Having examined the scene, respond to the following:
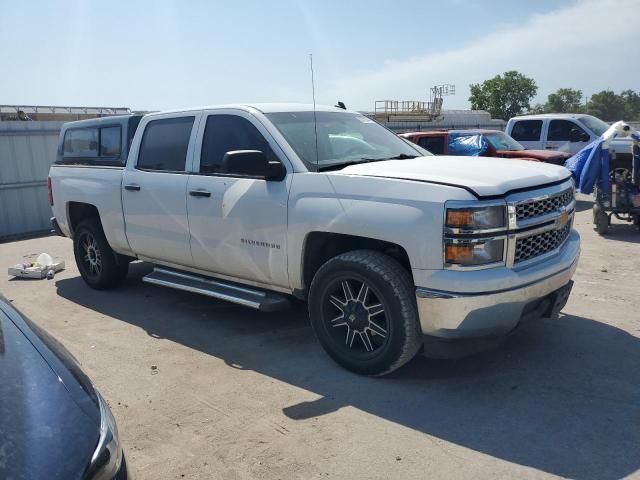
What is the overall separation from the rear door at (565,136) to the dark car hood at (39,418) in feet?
44.5

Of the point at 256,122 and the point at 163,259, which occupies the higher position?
the point at 256,122

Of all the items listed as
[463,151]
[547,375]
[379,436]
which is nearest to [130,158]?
[379,436]

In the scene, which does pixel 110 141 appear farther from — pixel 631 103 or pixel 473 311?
pixel 631 103

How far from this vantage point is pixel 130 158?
5.80m

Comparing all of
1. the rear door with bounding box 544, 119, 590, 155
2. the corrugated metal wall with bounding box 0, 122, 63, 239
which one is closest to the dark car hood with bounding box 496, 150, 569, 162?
the rear door with bounding box 544, 119, 590, 155

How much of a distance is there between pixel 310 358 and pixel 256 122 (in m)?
1.95

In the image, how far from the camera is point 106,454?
6.72 feet

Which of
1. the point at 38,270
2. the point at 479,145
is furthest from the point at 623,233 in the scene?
the point at 38,270

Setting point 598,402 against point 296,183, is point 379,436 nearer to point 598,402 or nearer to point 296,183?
point 598,402

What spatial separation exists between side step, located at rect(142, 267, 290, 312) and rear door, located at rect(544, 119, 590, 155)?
11.3 m

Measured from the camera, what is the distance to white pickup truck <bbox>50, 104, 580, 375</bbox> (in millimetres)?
3488

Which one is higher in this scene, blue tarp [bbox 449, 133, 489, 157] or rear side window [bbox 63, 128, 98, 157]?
Result: rear side window [bbox 63, 128, 98, 157]

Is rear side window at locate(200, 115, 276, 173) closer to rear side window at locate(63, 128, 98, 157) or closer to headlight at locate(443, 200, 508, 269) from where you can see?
headlight at locate(443, 200, 508, 269)

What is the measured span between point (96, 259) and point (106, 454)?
16.3 feet
